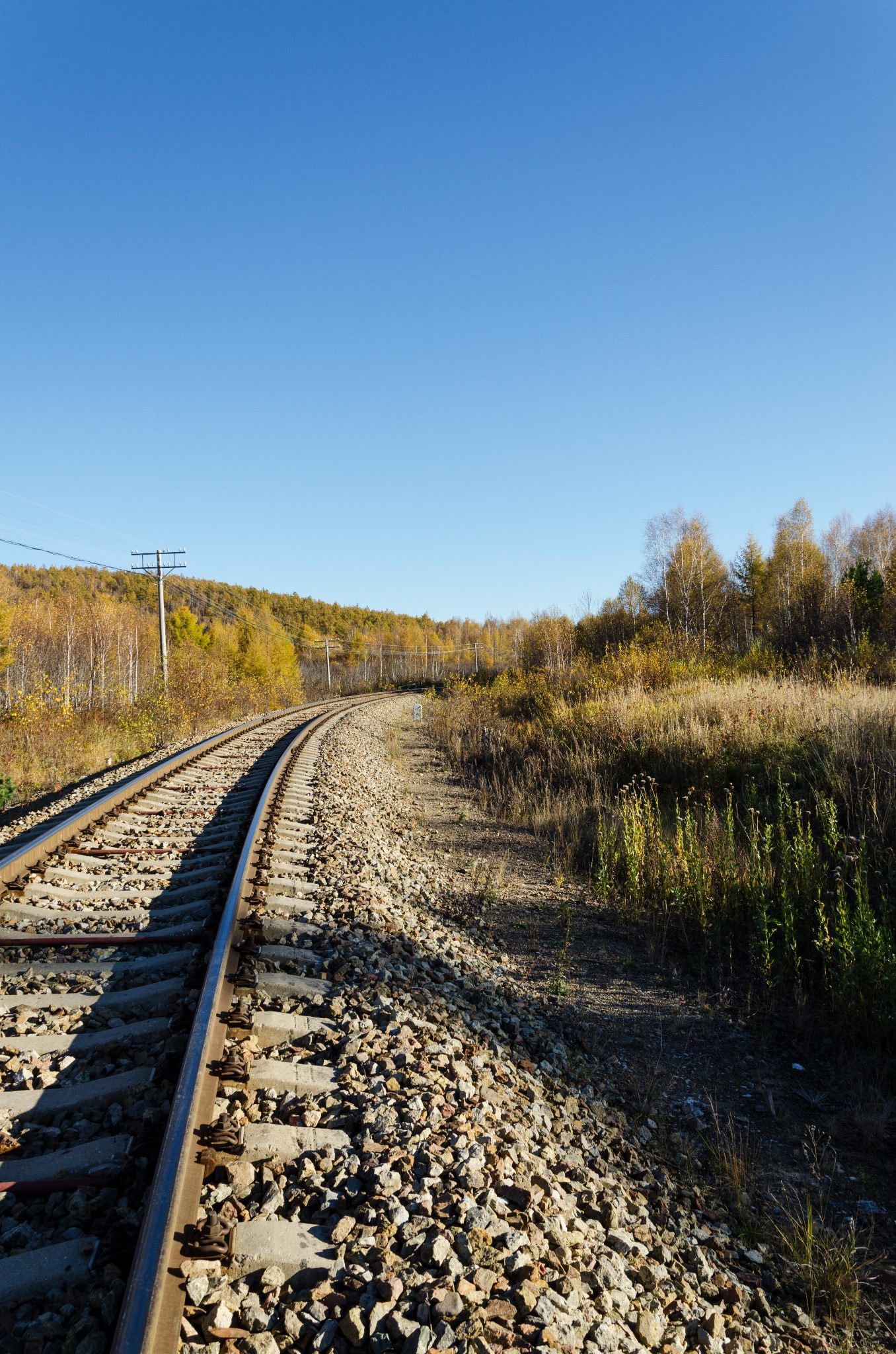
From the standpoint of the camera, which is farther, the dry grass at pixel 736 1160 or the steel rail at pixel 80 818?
the steel rail at pixel 80 818

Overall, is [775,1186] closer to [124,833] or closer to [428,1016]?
[428,1016]

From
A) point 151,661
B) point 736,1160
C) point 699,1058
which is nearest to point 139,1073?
point 736,1160

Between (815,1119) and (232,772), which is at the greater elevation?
(232,772)

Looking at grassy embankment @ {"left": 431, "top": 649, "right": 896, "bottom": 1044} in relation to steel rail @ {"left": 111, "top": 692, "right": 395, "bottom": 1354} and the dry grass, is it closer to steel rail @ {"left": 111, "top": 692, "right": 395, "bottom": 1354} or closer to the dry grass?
the dry grass

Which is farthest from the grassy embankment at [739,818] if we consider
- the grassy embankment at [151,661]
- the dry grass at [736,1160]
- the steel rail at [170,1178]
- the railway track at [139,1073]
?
the grassy embankment at [151,661]

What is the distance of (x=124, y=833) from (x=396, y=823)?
2.94 metres

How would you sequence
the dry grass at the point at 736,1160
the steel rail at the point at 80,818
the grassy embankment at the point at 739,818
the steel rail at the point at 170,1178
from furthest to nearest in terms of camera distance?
1. the steel rail at the point at 80,818
2. the grassy embankment at the point at 739,818
3. the dry grass at the point at 736,1160
4. the steel rail at the point at 170,1178

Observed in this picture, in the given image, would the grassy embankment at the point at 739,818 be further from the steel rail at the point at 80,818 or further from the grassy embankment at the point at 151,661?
the grassy embankment at the point at 151,661

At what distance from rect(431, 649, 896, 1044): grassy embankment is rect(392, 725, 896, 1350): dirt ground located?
0.27 metres

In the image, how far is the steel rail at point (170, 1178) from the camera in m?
1.57

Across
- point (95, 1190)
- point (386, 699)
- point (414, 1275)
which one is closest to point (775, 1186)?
point (414, 1275)

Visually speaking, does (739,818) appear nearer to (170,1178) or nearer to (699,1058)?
(699,1058)

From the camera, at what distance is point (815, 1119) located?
11.2ft

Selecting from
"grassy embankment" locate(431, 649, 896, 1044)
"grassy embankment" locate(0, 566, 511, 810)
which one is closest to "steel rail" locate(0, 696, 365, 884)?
"grassy embankment" locate(0, 566, 511, 810)
